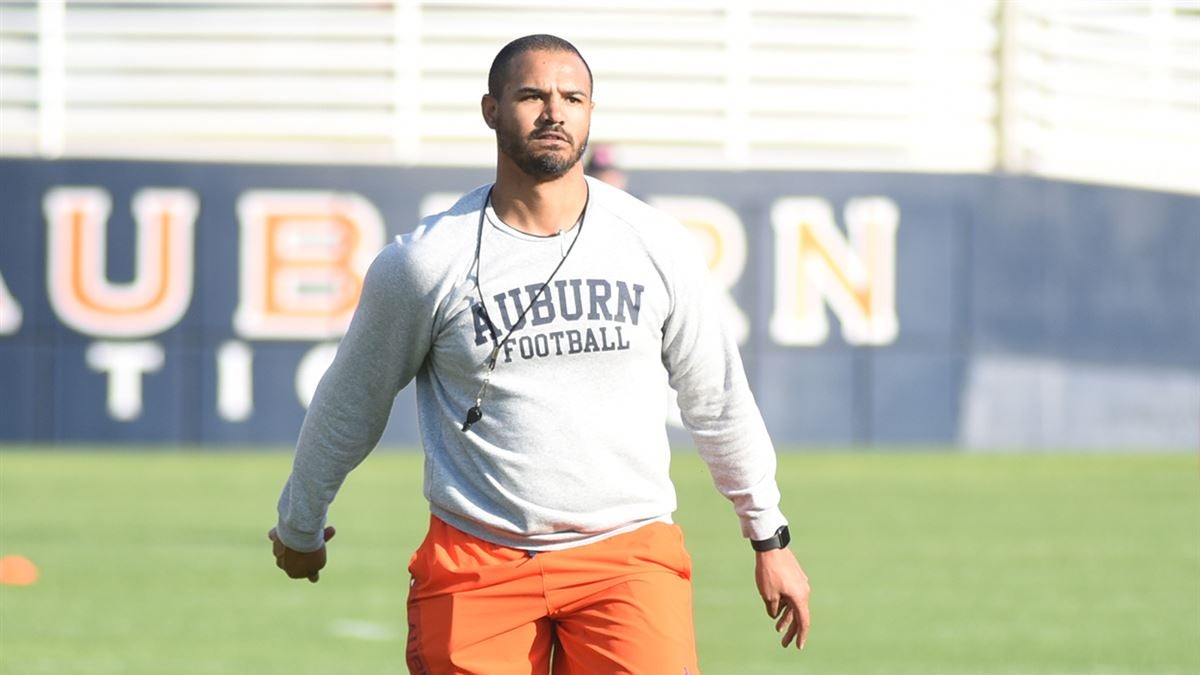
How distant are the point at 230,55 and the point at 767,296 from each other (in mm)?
6278

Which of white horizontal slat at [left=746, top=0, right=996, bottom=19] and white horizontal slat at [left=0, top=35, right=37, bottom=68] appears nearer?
white horizontal slat at [left=0, top=35, right=37, bottom=68]

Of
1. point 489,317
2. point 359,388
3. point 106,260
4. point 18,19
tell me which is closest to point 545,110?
point 489,317

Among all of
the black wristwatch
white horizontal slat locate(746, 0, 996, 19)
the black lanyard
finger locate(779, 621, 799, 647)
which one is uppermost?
white horizontal slat locate(746, 0, 996, 19)

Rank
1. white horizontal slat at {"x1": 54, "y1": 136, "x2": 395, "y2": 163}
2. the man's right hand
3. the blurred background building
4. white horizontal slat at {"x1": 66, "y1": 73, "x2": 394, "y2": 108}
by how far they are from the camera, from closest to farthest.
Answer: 1. the man's right hand
2. the blurred background building
3. white horizontal slat at {"x1": 54, "y1": 136, "x2": 395, "y2": 163}
4. white horizontal slat at {"x1": 66, "y1": 73, "x2": 394, "y2": 108}

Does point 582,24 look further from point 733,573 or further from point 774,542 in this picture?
point 774,542

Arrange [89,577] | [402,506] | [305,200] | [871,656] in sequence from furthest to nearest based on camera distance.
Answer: [305,200], [402,506], [89,577], [871,656]

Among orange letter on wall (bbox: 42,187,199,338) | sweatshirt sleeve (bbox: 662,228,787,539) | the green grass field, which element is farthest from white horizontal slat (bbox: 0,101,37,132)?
sweatshirt sleeve (bbox: 662,228,787,539)

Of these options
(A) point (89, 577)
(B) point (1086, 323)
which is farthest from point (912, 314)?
(A) point (89, 577)

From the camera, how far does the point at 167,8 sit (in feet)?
79.9

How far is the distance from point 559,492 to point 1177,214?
19.9 meters

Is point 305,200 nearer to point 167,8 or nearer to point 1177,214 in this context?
Answer: point 167,8

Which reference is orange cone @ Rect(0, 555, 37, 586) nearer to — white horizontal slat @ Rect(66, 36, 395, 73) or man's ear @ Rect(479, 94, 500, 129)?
man's ear @ Rect(479, 94, 500, 129)

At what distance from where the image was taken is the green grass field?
10.1 metres

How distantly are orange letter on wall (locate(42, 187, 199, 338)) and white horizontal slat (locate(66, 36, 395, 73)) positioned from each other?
2.55 m
